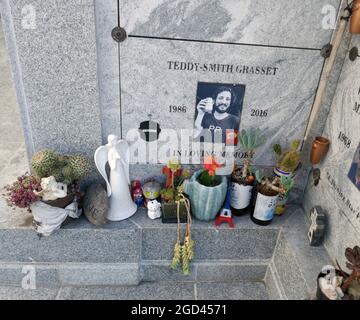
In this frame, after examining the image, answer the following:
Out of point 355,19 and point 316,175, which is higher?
point 355,19

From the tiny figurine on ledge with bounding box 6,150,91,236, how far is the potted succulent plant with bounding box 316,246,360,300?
6.04 ft

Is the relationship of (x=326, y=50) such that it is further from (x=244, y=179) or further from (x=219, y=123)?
(x=244, y=179)

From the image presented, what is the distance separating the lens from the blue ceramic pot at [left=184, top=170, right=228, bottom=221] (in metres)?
2.67

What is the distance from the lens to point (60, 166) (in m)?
2.56

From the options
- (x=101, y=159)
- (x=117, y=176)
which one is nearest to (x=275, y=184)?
(x=117, y=176)

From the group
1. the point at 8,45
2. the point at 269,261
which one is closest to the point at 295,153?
the point at 269,261

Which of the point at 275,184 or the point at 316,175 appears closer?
the point at 275,184

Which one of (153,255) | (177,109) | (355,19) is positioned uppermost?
(355,19)

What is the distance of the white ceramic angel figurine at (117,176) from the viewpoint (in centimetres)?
259

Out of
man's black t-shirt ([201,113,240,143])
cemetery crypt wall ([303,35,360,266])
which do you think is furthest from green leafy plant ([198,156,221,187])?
cemetery crypt wall ([303,35,360,266])

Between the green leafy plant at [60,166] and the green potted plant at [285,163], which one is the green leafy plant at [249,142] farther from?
the green leafy plant at [60,166]

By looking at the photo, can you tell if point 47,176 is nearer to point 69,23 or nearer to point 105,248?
point 105,248

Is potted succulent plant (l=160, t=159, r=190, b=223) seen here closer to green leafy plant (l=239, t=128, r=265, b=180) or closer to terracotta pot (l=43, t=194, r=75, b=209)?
green leafy plant (l=239, t=128, r=265, b=180)

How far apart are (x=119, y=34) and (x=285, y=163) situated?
163cm
